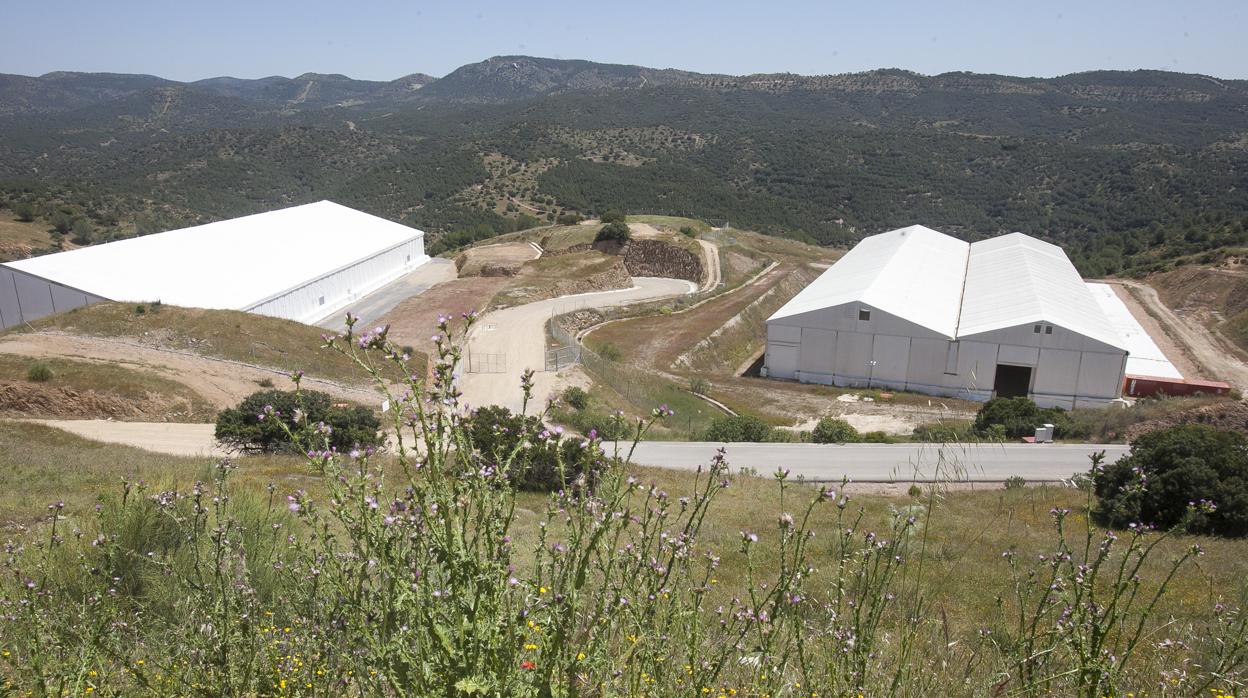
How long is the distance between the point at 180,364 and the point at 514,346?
508 inches

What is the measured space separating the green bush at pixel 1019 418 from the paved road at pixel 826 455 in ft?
7.11

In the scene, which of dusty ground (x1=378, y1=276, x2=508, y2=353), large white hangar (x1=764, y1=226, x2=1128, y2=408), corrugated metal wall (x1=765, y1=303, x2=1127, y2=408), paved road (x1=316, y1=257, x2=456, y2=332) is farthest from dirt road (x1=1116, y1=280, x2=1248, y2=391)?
paved road (x1=316, y1=257, x2=456, y2=332)

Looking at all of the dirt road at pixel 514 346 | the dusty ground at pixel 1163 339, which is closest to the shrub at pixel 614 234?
the dirt road at pixel 514 346

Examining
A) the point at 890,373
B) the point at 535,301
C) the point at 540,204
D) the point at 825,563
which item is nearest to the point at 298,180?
the point at 540,204

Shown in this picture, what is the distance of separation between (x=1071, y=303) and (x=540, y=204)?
2632 inches

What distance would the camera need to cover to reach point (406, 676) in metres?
2.67

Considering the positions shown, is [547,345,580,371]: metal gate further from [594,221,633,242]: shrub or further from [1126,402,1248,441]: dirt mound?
[594,221,633,242]: shrub

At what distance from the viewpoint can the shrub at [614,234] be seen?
55.6 metres

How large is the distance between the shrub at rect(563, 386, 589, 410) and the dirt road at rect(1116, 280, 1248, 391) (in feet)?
97.1

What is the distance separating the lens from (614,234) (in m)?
55.8

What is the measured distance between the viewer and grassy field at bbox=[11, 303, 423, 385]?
26.4 m

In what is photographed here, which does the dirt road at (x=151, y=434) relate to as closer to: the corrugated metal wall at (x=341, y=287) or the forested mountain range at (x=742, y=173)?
the corrugated metal wall at (x=341, y=287)

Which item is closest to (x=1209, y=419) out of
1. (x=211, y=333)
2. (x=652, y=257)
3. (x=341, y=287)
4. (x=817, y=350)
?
(x=817, y=350)

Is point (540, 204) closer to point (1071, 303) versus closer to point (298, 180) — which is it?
point (298, 180)
